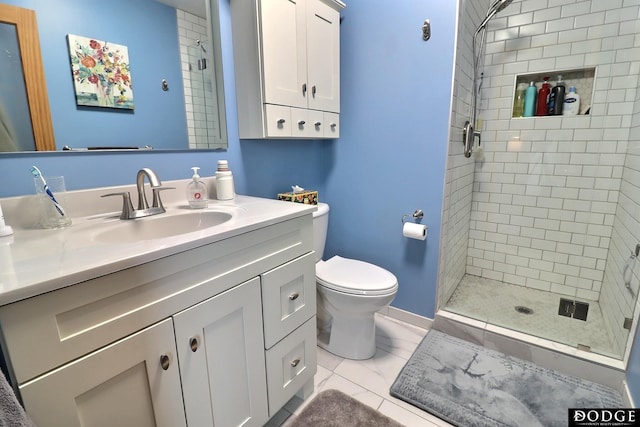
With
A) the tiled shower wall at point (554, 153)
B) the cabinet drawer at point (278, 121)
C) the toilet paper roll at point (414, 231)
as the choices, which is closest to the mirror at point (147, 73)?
the cabinet drawer at point (278, 121)

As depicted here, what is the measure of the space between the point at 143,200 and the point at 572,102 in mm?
2525

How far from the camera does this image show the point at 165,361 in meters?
0.81

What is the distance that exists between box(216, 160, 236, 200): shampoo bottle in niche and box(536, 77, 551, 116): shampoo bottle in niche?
2.10 m

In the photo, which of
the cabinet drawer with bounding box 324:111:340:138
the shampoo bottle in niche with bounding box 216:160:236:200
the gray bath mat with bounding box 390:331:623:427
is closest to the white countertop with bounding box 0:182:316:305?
the shampoo bottle in niche with bounding box 216:160:236:200

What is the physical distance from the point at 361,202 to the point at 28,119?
1607 mm

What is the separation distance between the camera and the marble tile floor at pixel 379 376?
132cm

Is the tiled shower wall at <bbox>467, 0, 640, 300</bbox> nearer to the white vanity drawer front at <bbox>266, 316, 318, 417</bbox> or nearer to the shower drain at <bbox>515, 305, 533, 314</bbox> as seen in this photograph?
the shower drain at <bbox>515, 305, 533, 314</bbox>

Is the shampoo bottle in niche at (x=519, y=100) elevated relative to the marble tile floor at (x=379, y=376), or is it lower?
elevated

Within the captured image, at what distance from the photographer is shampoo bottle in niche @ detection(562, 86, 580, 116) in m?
2.01

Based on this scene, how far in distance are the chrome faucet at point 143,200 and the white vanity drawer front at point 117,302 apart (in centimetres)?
37

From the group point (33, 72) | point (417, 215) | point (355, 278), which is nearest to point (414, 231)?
point (417, 215)

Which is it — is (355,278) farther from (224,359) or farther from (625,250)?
(625,250)

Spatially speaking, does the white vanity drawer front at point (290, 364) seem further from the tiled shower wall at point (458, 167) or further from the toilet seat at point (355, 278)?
the tiled shower wall at point (458, 167)

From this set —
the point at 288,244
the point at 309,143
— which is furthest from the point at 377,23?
the point at 288,244
